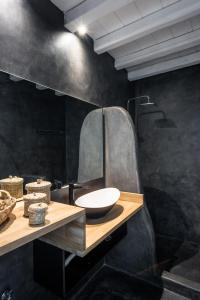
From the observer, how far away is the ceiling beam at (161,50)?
1.95m

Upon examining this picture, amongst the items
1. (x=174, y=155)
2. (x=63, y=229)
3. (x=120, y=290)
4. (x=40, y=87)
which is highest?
(x=40, y=87)

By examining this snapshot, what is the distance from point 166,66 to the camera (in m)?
2.50

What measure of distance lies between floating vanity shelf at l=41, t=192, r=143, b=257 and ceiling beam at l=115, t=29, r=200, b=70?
1834mm

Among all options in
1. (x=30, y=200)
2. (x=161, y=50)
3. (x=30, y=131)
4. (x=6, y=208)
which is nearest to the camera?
(x=6, y=208)

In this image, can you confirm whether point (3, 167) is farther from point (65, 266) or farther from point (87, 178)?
point (87, 178)

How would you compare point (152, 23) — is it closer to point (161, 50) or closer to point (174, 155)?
point (161, 50)

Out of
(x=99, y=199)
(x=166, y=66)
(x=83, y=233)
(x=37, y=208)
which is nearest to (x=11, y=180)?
(x=37, y=208)

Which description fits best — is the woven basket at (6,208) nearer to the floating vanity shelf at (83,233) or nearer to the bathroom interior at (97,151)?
the bathroom interior at (97,151)

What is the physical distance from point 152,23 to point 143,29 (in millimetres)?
92

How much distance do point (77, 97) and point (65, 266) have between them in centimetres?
134

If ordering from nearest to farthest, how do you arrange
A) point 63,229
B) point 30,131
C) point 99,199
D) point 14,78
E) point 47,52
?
1. point 63,229
2. point 14,78
3. point 30,131
4. point 47,52
5. point 99,199

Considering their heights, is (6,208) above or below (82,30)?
below

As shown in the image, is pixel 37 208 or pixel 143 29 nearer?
pixel 37 208

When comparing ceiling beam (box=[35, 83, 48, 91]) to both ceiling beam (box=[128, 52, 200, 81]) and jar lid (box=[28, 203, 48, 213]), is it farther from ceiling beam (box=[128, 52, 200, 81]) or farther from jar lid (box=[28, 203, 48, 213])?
ceiling beam (box=[128, 52, 200, 81])
